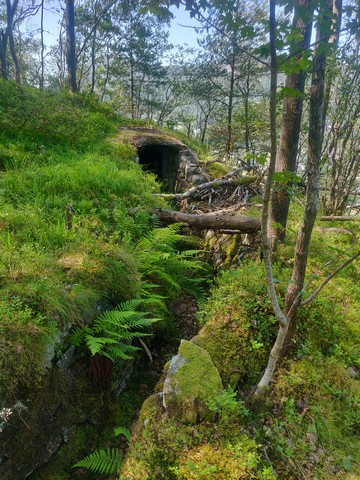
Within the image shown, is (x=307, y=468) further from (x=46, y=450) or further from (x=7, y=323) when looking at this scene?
(x=7, y=323)

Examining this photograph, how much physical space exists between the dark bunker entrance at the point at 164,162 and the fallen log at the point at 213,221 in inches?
170

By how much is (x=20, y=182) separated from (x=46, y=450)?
4058mm

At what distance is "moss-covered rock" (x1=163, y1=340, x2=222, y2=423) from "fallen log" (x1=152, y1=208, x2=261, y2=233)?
2.70 meters

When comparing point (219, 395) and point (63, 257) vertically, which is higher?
point (63, 257)

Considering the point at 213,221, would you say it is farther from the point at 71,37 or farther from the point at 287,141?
the point at 71,37

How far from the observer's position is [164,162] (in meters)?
11.6

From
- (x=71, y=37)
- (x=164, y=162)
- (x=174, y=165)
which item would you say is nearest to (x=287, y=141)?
(x=174, y=165)

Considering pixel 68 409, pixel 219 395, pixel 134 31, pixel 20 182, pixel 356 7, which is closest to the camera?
pixel 356 7

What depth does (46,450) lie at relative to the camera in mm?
2740

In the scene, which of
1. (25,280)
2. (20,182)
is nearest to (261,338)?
(25,280)

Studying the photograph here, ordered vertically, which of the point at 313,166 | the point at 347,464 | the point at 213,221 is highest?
the point at 313,166

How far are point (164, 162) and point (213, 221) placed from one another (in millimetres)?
6857

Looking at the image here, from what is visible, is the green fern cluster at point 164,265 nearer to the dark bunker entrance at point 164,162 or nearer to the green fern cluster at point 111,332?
the green fern cluster at point 111,332

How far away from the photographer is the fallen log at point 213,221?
203 inches
